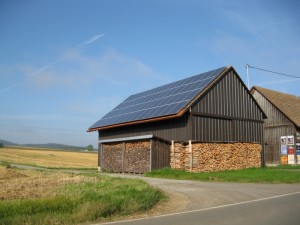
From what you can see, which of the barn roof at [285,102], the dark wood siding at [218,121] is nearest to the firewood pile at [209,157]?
the dark wood siding at [218,121]

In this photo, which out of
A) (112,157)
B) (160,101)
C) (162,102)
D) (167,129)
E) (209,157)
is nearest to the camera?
(209,157)

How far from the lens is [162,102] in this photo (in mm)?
27562

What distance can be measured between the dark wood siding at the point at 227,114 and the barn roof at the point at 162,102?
2.31ft

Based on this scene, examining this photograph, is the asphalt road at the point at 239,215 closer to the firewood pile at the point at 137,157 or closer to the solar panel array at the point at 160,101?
the solar panel array at the point at 160,101

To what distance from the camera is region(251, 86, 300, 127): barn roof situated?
35.0 meters

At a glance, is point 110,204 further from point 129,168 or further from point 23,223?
point 129,168

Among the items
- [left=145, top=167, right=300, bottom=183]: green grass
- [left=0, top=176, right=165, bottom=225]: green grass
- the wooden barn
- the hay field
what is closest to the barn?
[left=145, top=167, right=300, bottom=183]: green grass

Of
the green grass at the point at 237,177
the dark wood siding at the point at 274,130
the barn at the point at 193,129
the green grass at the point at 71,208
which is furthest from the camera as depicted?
the dark wood siding at the point at 274,130

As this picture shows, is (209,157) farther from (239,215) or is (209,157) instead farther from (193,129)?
(239,215)

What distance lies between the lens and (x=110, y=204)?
9.47 metres

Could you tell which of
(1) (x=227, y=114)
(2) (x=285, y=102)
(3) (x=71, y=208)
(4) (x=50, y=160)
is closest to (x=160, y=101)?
(1) (x=227, y=114)

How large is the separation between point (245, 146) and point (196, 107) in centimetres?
565

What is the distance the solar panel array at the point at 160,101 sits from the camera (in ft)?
82.8

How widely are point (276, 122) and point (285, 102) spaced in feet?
12.3
